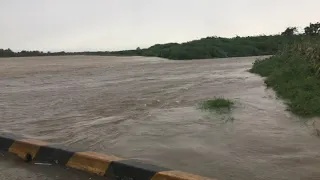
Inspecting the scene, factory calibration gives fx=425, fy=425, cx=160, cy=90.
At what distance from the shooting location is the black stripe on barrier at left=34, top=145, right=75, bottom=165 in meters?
4.44

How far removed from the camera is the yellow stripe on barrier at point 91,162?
4.08 meters

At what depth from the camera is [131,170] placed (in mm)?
3875

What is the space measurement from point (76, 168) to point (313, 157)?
2383 millimetres

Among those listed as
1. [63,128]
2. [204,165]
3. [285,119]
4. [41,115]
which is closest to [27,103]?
[41,115]

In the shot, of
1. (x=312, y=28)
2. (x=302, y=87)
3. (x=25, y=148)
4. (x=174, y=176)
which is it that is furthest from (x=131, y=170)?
(x=312, y=28)

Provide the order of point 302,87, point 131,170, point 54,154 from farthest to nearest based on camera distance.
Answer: point 302,87, point 54,154, point 131,170

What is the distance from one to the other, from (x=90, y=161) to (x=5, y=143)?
152cm

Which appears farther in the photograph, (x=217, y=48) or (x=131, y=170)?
(x=217, y=48)

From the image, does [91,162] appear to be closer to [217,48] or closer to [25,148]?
[25,148]

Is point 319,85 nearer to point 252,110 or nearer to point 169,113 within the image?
point 252,110

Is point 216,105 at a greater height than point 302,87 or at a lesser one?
lesser

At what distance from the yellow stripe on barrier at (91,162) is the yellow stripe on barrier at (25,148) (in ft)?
1.99

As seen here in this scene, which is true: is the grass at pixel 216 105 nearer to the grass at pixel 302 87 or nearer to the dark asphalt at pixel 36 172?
the grass at pixel 302 87

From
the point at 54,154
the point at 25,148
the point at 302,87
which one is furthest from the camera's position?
the point at 302,87
